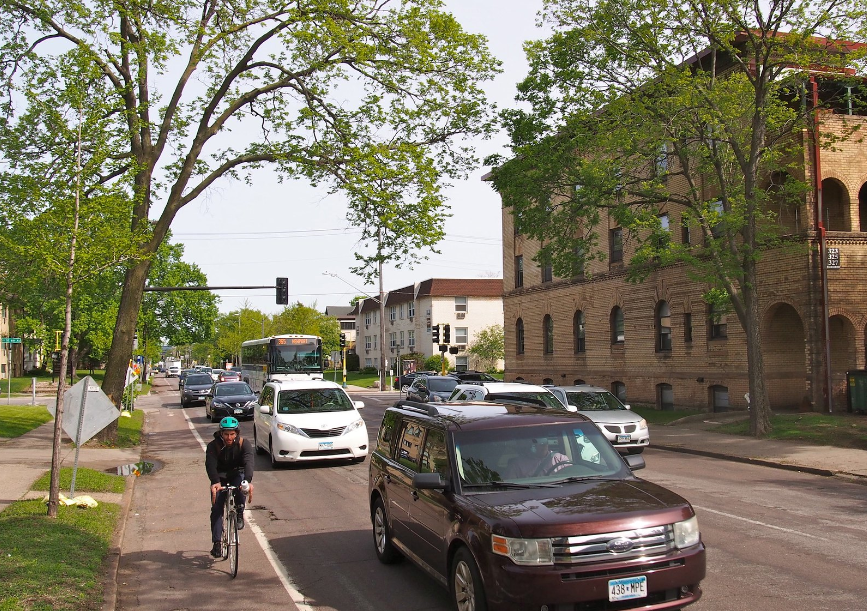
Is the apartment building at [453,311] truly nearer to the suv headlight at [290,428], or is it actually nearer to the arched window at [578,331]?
the arched window at [578,331]

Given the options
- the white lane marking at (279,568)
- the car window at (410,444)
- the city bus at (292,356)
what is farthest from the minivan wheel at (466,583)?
the city bus at (292,356)

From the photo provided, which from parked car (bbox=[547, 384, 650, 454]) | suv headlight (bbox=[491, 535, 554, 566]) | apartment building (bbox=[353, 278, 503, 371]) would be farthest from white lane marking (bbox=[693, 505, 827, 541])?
apartment building (bbox=[353, 278, 503, 371])

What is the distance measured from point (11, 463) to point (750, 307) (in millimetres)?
17961

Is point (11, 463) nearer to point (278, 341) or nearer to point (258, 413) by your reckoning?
point (258, 413)

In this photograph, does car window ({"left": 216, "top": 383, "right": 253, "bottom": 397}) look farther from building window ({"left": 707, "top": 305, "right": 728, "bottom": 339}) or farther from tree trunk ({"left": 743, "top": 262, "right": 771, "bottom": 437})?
tree trunk ({"left": 743, "top": 262, "right": 771, "bottom": 437})

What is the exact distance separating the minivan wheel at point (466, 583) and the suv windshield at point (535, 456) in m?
0.61

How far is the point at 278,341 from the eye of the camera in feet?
118

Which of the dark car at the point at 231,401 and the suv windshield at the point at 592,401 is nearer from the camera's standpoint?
the suv windshield at the point at 592,401

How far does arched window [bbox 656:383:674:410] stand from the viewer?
100ft

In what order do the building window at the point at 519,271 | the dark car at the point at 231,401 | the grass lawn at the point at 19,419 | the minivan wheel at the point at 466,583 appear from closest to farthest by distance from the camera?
the minivan wheel at the point at 466,583, the grass lawn at the point at 19,419, the dark car at the point at 231,401, the building window at the point at 519,271

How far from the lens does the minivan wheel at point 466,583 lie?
535cm

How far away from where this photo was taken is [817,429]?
19781 mm

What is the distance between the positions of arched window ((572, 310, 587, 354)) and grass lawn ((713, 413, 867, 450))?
14.1 meters

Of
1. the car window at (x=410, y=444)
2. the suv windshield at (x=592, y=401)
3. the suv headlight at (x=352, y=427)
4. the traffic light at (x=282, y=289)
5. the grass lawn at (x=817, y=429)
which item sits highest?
the traffic light at (x=282, y=289)
